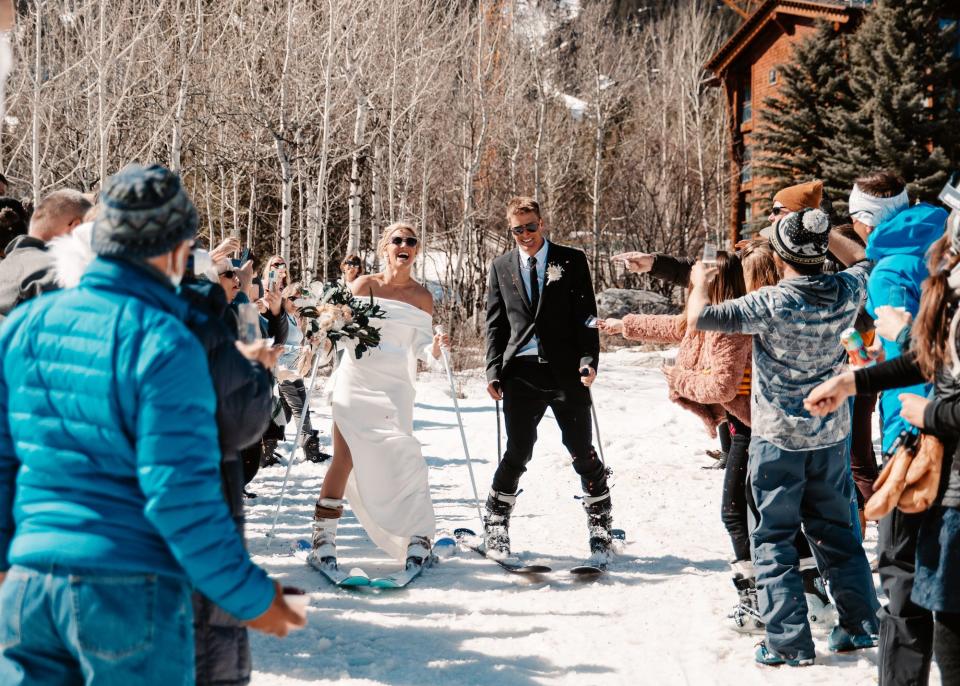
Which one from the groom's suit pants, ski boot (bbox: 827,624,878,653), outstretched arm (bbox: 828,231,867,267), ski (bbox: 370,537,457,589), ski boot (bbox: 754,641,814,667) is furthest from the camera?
the groom's suit pants

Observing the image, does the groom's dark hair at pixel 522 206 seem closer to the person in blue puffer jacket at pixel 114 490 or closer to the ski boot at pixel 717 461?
the ski boot at pixel 717 461

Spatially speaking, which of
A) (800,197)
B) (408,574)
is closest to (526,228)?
(800,197)

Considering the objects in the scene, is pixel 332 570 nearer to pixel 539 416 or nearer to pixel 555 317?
pixel 539 416

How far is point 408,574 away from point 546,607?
95 cm

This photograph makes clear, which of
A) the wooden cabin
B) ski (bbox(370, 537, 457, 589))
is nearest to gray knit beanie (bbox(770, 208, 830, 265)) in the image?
ski (bbox(370, 537, 457, 589))

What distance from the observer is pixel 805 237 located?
4.00 metres

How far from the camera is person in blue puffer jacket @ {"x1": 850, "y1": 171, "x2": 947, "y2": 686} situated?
122 inches

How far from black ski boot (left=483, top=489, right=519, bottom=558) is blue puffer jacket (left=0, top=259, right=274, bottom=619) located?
13.9 ft

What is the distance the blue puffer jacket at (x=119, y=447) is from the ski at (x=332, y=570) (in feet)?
11.9

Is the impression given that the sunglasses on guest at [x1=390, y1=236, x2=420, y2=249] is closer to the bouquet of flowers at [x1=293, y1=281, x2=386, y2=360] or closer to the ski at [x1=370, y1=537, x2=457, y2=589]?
the bouquet of flowers at [x1=293, y1=281, x2=386, y2=360]

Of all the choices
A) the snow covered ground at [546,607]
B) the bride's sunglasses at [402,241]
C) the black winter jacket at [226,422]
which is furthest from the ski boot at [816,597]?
the black winter jacket at [226,422]

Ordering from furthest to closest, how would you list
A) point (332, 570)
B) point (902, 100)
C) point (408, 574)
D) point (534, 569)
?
1. point (902, 100)
2. point (534, 569)
3. point (332, 570)
4. point (408, 574)

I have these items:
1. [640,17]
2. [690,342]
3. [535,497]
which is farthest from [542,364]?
[640,17]

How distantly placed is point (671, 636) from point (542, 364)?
2.00 metres
